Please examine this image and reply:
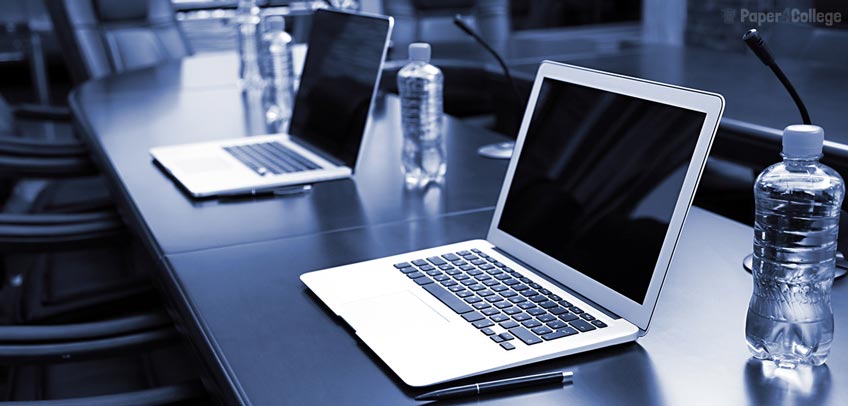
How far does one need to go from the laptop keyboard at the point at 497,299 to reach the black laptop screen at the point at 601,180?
50 millimetres

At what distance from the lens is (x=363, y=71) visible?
4.95 ft

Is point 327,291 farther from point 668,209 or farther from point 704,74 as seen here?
point 704,74

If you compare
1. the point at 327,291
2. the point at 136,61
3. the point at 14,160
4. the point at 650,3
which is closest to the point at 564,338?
the point at 327,291

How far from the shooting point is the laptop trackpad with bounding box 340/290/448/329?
88 centimetres

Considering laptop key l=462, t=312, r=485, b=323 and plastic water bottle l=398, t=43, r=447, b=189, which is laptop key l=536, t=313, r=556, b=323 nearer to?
laptop key l=462, t=312, r=485, b=323

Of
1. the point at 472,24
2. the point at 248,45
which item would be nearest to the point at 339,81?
the point at 248,45

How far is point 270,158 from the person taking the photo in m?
Result: 1.60

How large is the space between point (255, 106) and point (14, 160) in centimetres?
57

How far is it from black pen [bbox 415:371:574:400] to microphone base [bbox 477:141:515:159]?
0.88m

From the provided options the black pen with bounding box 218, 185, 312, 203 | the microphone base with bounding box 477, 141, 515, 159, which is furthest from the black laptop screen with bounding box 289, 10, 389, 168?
the microphone base with bounding box 477, 141, 515, 159

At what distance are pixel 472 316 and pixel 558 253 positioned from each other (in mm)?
148

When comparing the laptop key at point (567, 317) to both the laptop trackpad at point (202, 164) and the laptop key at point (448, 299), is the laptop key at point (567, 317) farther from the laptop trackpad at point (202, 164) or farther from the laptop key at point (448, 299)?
the laptop trackpad at point (202, 164)

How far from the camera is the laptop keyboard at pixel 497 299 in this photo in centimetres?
84

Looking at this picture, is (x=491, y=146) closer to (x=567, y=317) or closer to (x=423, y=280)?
(x=423, y=280)
